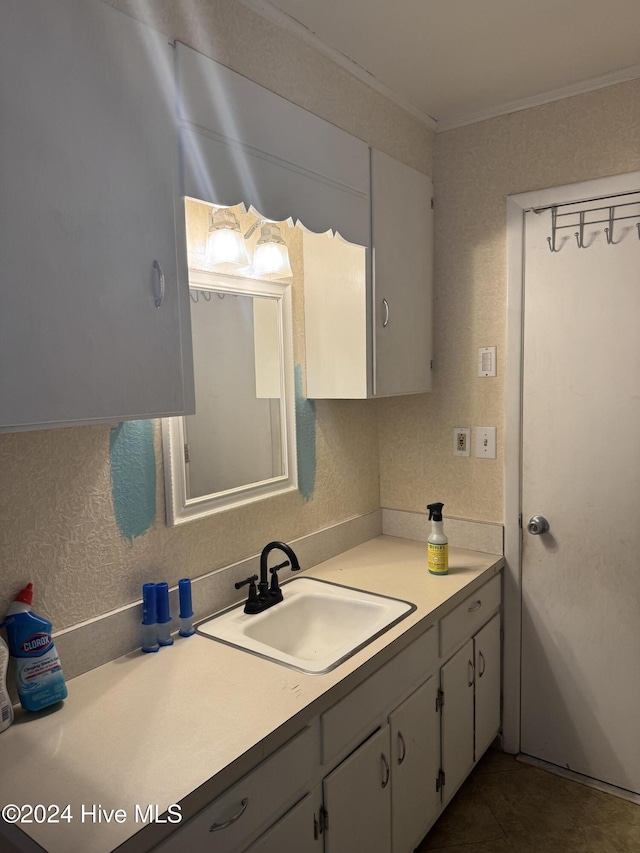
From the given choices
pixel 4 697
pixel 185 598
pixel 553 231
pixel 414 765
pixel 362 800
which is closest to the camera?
pixel 4 697

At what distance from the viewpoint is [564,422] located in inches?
86.4

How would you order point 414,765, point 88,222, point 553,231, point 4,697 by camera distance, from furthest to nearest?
point 553,231, point 414,765, point 4,697, point 88,222

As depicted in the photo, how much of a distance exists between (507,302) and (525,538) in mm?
906

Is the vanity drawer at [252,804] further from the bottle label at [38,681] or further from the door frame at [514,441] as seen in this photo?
the door frame at [514,441]

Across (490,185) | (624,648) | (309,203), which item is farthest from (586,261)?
(624,648)

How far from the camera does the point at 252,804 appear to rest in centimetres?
120

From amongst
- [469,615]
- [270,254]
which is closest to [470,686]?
[469,615]

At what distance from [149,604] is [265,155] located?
1206 mm

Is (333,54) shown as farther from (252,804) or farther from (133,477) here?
(252,804)

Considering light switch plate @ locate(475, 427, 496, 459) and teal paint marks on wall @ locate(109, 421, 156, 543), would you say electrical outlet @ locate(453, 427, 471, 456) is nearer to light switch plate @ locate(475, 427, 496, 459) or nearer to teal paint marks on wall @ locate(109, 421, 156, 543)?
light switch plate @ locate(475, 427, 496, 459)

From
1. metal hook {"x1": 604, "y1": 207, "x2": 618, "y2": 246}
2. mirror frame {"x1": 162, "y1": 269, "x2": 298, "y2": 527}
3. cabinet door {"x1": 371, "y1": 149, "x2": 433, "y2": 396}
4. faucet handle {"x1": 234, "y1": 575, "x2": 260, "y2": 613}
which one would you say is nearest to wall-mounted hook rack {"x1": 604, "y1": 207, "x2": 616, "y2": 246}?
metal hook {"x1": 604, "y1": 207, "x2": 618, "y2": 246}

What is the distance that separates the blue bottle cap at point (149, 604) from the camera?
5.15ft

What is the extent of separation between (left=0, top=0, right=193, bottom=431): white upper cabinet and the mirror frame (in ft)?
1.32

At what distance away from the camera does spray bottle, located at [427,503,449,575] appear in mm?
2100
